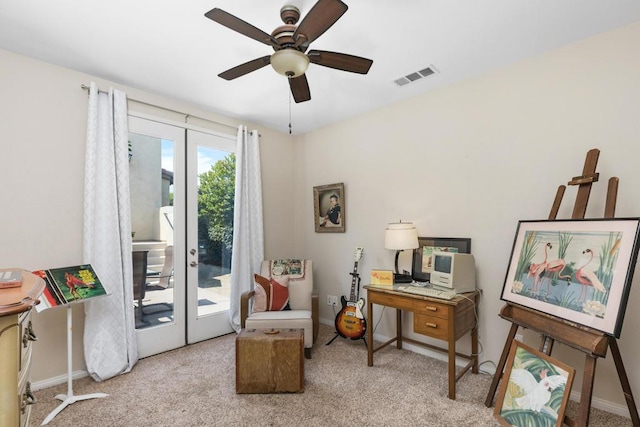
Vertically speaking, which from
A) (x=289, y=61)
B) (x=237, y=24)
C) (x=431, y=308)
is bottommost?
(x=431, y=308)

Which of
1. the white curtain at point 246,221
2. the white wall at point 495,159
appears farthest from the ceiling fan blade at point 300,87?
the white curtain at point 246,221

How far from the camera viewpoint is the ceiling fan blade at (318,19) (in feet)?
5.00

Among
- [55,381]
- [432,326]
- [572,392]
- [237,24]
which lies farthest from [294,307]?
[237,24]

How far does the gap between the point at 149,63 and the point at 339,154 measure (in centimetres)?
221

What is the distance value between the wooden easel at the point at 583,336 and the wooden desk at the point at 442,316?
0.31 meters

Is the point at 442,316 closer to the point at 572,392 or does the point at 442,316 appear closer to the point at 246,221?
the point at 572,392

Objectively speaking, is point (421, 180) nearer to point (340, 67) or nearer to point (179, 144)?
point (340, 67)

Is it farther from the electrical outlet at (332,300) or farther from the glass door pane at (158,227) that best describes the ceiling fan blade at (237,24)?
the electrical outlet at (332,300)

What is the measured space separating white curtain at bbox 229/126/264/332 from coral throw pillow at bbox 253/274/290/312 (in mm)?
407

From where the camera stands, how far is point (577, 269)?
183cm

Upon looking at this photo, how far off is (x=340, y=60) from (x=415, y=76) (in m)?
1.12

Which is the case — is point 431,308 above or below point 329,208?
below

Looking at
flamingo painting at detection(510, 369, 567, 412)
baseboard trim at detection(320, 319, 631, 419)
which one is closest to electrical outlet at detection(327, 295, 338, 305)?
baseboard trim at detection(320, 319, 631, 419)

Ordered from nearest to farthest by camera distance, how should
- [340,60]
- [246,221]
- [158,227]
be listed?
[340,60]
[158,227]
[246,221]
